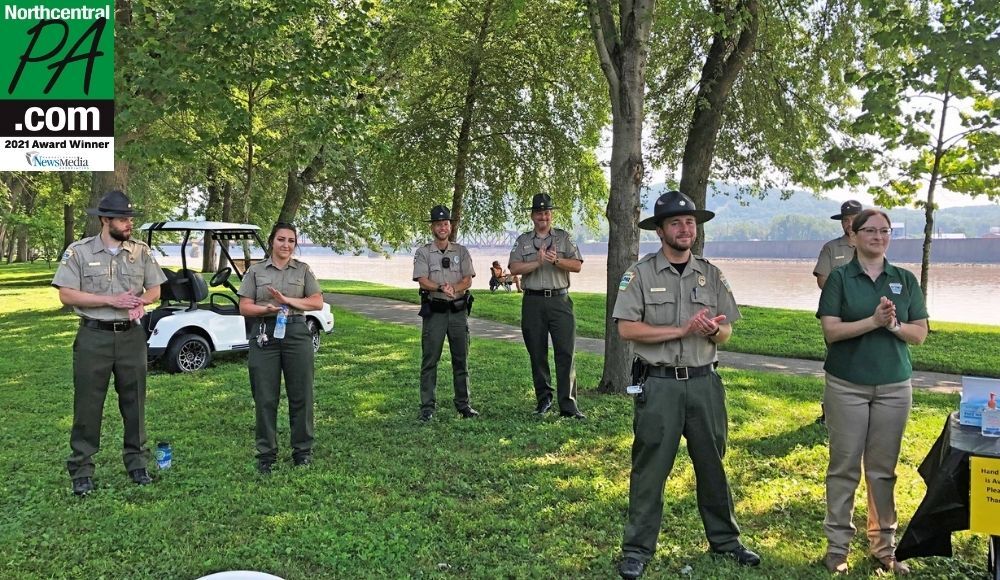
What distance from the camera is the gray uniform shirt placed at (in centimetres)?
710

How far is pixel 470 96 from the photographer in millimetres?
16547

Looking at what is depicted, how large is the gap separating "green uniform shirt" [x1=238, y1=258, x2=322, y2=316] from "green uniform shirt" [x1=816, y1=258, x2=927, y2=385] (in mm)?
4028

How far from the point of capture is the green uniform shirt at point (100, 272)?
505 centimetres

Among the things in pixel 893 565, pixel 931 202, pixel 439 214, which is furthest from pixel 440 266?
pixel 931 202

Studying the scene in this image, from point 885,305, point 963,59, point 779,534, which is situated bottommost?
point 779,534

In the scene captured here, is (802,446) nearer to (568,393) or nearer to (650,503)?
(568,393)

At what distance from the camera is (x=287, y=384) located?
18.5ft

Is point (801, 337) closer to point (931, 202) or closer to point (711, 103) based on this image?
point (931, 202)

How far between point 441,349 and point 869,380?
428 cm

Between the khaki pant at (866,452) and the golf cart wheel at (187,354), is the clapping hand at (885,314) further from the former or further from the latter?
the golf cart wheel at (187,354)

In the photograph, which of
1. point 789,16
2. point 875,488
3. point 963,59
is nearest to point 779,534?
point 875,488

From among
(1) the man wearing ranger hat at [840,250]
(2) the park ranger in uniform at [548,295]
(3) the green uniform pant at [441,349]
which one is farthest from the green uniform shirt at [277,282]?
(1) the man wearing ranger hat at [840,250]

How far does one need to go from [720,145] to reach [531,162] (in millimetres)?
4768

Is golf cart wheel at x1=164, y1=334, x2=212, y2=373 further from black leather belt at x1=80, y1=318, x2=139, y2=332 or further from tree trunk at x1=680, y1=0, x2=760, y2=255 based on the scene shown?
tree trunk at x1=680, y1=0, x2=760, y2=255
